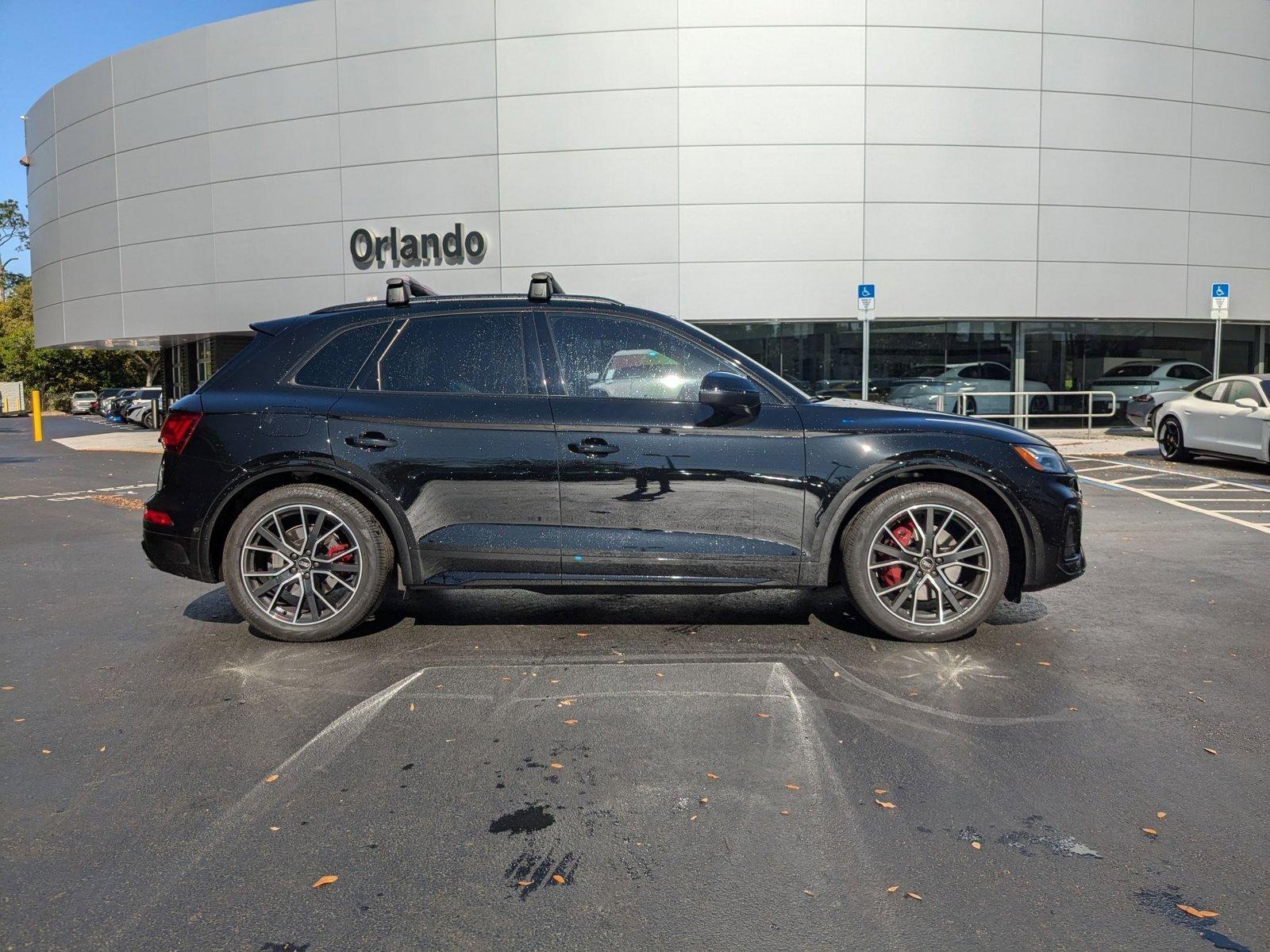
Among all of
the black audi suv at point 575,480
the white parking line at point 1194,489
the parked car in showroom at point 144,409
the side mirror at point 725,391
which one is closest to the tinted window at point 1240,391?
the white parking line at point 1194,489

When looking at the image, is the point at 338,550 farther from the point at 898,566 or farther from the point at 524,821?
the point at 898,566

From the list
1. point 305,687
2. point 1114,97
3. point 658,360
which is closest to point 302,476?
point 305,687

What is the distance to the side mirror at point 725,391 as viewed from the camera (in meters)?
4.84

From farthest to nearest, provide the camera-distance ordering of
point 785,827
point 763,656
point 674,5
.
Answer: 1. point 674,5
2. point 763,656
3. point 785,827

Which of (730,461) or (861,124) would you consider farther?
(861,124)

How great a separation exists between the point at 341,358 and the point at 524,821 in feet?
9.99

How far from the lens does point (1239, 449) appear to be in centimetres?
1448

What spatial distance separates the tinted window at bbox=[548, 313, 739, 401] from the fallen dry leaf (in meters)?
3.14

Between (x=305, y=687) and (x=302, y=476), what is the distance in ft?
4.08

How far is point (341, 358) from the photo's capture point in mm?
5285

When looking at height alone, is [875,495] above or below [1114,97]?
below

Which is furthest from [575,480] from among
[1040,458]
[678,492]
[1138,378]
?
[1138,378]

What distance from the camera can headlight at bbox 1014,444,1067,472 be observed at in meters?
5.12

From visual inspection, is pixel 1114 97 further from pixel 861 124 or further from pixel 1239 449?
pixel 1239 449
